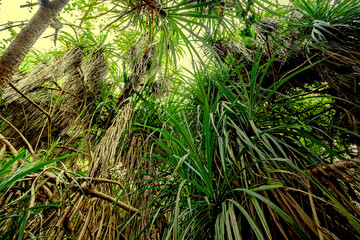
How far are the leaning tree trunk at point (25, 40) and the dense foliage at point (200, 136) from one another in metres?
0.09

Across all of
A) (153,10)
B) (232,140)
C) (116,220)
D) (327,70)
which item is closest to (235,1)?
(153,10)

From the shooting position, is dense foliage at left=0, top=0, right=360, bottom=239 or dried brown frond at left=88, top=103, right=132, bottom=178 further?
dried brown frond at left=88, top=103, right=132, bottom=178

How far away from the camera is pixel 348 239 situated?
46cm

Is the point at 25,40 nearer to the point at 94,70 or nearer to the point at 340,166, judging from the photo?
the point at 94,70

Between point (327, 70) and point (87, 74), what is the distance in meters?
1.67

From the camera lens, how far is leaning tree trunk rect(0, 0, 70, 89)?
0.72 m

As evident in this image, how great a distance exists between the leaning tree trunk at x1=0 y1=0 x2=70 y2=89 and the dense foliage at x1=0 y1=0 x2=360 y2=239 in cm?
9

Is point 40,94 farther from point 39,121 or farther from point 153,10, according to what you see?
point 153,10

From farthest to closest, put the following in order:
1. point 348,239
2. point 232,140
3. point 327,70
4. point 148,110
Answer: point 148,110 < point 327,70 < point 232,140 < point 348,239

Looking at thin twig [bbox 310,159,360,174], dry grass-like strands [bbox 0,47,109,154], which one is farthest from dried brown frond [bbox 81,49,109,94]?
thin twig [bbox 310,159,360,174]

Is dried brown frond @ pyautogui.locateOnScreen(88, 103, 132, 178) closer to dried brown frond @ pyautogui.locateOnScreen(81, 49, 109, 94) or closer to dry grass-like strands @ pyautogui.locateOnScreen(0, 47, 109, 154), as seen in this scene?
dry grass-like strands @ pyautogui.locateOnScreen(0, 47, 109, 154)

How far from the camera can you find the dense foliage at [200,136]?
488 millimetres

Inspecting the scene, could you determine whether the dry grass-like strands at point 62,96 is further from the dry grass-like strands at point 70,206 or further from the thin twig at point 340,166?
the thin twig at point 340,166

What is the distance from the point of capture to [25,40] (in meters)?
0.78
